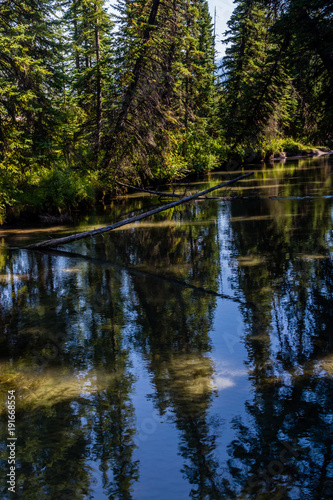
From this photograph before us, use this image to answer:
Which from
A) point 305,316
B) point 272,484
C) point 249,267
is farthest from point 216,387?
point 249,267

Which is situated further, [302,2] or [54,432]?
[302,2]

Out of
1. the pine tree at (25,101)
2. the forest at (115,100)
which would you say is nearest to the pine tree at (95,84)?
the forest at (115,100)

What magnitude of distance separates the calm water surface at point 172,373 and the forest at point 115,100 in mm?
3107

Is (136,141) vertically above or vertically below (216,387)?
above

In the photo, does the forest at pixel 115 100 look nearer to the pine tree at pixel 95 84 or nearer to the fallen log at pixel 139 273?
the pine tree at pixel 95 84

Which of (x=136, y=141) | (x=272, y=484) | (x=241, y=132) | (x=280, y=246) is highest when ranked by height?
(x=136, y=141)

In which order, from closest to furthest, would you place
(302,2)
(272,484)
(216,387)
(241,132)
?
(272,484)
(216,387)
(241,132)
(302,2)

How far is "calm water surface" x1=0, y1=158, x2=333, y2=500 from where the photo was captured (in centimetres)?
371

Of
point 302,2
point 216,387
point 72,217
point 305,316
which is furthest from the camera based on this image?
point 72,217

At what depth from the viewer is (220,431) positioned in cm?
418

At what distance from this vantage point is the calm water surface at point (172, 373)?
371 centimetres

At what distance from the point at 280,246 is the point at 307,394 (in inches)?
273

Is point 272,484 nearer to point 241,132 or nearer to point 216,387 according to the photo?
point 216,387

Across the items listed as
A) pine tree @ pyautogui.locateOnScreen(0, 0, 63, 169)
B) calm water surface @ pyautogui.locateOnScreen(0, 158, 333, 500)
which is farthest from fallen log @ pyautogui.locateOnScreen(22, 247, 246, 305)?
pine tree @ pyautogui.locateOnScreen(0, 0, 63, 169)
